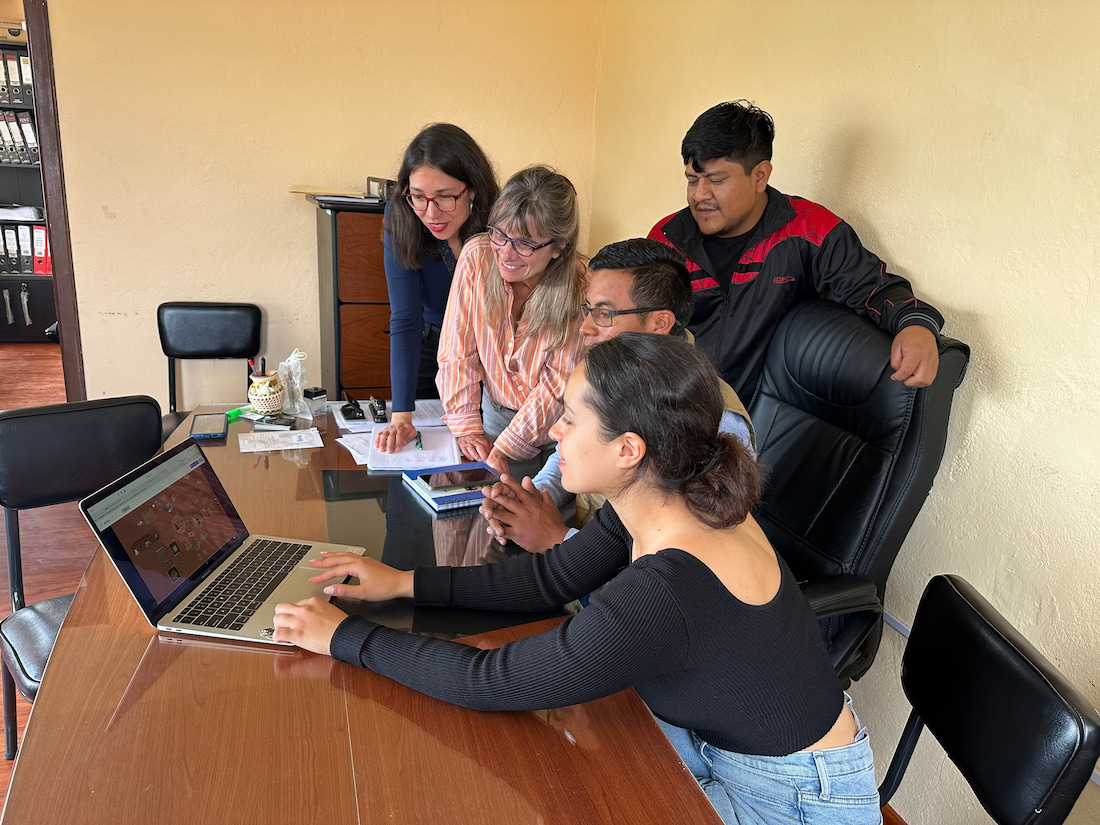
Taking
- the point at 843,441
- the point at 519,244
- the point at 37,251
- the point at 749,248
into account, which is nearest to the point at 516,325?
the point at 519,244

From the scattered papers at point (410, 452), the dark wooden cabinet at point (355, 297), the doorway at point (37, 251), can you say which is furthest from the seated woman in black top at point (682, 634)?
the doorway at point (37, 251)

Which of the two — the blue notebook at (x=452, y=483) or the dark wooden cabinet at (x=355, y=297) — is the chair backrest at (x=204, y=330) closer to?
the dark wooden cabinet at (x=355, y=297)

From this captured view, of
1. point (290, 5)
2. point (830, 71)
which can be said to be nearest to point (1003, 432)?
point (830, 71)

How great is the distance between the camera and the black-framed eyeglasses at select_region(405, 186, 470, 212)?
1847 millimetres

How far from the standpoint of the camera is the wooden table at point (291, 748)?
725 millimetres

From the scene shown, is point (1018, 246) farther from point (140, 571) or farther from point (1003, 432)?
point (140, 571)

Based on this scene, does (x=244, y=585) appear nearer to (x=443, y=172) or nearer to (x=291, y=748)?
(x=291, y=748)

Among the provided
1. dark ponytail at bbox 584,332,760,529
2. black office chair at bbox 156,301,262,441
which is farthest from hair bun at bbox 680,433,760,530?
black office chair at bbox 156,301,262,441

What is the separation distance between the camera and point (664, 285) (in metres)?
1.51

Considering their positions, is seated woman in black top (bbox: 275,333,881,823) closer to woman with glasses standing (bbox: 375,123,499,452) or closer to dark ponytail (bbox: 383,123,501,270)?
woman with glasses standing (bbox: 375,123,499,452)

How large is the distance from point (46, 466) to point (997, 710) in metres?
1.76

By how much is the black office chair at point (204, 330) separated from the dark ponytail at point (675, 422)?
2357mm

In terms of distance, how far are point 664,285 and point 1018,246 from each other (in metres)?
0.68

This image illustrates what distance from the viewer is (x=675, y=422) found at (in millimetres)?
955
